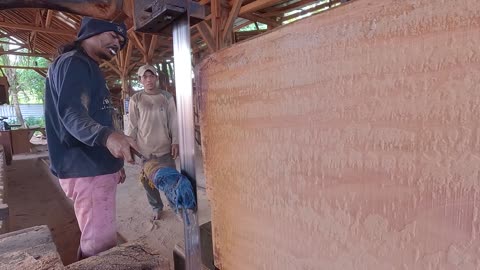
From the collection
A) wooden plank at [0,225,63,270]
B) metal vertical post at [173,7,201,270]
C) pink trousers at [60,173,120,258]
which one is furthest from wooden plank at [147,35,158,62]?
metal vertical post at [173,7,201,270]

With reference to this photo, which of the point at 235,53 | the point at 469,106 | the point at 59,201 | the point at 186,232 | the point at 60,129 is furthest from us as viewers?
the point at 59,201

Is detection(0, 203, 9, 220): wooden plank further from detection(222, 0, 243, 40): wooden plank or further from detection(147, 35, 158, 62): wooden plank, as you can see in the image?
detection(147, 35, 158, 62): wooden plank

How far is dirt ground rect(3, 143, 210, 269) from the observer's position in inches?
113

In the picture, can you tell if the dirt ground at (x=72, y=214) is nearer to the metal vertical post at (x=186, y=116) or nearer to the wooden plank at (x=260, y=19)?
the metal vertical post at (x=186, y=116)

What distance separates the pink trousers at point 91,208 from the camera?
153 centimetres

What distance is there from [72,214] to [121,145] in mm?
3697

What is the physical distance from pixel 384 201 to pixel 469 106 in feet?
0.49

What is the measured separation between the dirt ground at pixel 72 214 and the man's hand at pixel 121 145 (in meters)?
0.51

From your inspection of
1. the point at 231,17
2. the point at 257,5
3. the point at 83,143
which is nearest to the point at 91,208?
the point at 83,143

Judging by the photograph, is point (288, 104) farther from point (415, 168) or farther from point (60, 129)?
point (60, 129)

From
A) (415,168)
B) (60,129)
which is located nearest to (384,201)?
(415,168)

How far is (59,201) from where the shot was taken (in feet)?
14.9

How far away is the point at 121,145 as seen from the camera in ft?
2.94

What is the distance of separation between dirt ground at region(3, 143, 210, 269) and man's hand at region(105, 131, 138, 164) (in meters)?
0.51
